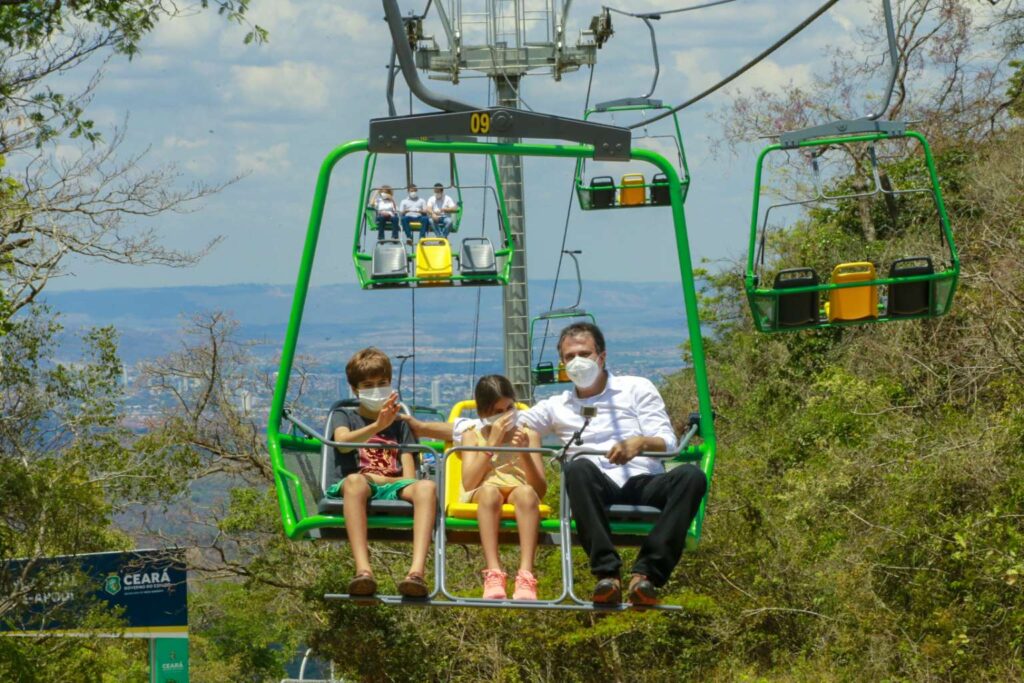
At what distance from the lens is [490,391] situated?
6.33 m

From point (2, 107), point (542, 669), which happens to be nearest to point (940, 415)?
point (542, 669)

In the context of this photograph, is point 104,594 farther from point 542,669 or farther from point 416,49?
point 416,49

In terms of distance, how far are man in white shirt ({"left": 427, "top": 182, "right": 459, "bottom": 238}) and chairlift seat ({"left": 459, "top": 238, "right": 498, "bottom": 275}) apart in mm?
3737

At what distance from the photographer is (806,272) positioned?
8.75 meters

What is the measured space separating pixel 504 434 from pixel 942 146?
1852 cm

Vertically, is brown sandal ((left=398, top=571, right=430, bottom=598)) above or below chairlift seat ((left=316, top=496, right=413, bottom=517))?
below

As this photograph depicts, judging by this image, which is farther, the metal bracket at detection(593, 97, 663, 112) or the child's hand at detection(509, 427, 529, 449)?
the metal bracket at detection(593, 97, 663, 112)

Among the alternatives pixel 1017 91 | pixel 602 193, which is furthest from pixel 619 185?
pixel 1017 91

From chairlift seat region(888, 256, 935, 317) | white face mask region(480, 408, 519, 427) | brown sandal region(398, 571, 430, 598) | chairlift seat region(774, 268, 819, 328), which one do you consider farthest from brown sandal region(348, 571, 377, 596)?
chairlift seat region(888, 256, 935, 317)

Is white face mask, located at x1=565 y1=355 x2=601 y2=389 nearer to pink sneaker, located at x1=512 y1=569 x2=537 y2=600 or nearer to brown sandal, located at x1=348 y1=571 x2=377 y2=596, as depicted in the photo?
pink sneaker, located at x1=512 y1=569 x2=537 y2=600

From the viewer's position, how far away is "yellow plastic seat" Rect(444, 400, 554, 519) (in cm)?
Answer: 629

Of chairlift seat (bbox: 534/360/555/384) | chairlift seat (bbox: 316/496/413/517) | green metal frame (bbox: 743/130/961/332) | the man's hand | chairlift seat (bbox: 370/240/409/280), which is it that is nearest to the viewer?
the man's hand

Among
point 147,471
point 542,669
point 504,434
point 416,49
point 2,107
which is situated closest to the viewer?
point 504,434

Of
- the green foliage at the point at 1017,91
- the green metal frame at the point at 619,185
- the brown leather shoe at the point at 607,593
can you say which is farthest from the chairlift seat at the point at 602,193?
the brown leather shoe at the point at 607,593
